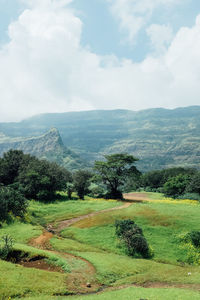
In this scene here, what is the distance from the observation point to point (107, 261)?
2639 centimetres

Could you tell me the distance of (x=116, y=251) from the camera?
3212 cm

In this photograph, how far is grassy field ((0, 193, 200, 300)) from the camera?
18.2 m

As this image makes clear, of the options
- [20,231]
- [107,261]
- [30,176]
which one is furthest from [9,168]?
[107,261]

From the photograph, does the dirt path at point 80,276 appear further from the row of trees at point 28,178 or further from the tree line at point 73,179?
the tree line at point 73,179

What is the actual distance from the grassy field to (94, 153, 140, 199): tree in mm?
27492

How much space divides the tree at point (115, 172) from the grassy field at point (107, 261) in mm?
27492

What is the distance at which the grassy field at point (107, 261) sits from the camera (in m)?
18.2

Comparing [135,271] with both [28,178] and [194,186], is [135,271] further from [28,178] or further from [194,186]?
[194,186]

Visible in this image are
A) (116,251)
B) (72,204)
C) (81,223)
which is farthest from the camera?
(72,204)

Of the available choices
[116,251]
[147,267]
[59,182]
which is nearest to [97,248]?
[116,251]

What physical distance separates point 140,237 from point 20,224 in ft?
64.3

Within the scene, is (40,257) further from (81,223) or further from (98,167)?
(98,167)

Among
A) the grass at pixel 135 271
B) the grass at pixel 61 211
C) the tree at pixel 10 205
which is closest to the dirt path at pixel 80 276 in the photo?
the grass at pixel 135 271

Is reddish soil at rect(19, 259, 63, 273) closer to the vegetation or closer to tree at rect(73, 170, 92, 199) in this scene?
the vegetation
